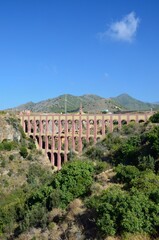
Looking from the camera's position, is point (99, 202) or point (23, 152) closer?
point (99, 202)

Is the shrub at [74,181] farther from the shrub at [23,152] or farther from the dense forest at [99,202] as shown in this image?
the shrub at [23,152]

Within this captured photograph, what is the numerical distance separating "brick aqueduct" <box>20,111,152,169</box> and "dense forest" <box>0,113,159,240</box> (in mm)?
21606

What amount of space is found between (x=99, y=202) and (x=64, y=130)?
45895 millimetres

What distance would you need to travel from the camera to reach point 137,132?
47.9 m

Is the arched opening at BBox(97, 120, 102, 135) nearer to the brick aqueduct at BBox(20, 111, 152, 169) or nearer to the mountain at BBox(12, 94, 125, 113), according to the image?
the brick aqueduct at BBox(20, 111, 152, 169)

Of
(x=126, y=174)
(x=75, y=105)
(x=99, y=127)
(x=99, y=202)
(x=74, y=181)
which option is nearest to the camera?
(x=99, y=202)

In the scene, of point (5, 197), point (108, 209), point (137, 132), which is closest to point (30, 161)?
point (5, 197)

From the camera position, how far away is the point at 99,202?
24375 millimetres

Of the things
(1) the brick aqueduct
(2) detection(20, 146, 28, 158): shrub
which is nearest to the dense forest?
(1) the brick aqueduct

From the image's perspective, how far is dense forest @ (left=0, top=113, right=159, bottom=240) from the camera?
2167cm

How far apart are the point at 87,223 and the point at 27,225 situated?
5.50 meters

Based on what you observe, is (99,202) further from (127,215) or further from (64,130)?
(64,130)

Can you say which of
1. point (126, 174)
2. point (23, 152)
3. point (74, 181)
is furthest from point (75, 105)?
point (126, 174)

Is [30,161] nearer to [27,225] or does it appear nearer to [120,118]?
[120,118]
